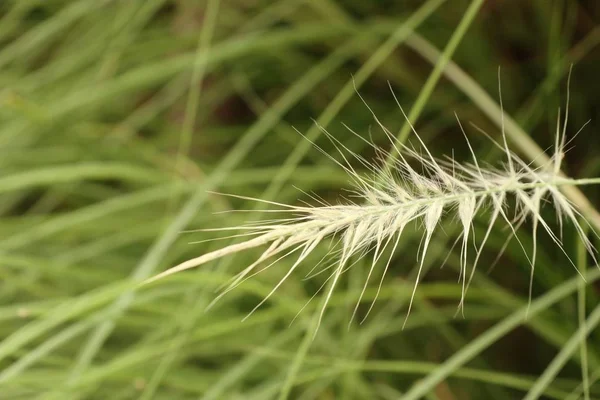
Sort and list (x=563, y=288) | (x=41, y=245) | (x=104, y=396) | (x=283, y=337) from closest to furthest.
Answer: (x=563, y=288), (x=283, y=337), (x=104, y=396), (x=41, y=245)

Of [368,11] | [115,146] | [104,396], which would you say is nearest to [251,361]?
[104,396]

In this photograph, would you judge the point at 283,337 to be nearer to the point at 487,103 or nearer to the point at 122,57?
the point at 487,103

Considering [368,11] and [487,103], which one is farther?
[368,11]

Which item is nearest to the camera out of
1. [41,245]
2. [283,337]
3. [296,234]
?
[296,234]

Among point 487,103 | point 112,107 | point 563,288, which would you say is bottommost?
point 563,288

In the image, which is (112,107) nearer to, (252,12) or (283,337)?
(252,12)

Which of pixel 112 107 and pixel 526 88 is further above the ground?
pixel 112 107
